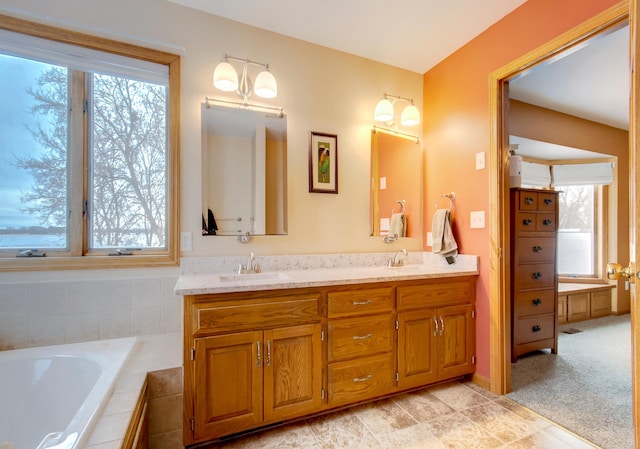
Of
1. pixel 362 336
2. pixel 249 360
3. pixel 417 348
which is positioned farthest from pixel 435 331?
pixel 249 360

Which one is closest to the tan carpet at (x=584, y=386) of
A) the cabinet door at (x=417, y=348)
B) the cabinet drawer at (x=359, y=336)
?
the cabinet door at (x=417, y=348)

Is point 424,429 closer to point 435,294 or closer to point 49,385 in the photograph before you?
point 435,294

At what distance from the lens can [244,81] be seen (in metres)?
1.99

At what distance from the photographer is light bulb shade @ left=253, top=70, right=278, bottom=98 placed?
1924 millimetres

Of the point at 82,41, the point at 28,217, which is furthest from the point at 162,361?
the point at 82,41

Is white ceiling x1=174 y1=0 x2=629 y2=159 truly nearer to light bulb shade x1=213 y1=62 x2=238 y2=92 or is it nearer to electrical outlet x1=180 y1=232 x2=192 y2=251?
light bulb shade x1=213 y1=62 x2=238 y2=92

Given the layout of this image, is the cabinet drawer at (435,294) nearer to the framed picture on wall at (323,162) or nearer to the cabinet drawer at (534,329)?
the cabinet drawer at (534,329)

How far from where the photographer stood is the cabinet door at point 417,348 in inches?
73.5

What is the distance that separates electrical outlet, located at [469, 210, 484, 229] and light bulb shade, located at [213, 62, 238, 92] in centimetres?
191

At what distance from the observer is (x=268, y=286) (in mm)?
1528

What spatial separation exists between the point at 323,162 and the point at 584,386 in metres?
2.45

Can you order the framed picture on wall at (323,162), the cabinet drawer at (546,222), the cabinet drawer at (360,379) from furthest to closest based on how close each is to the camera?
the cabinet drawer at (546,222) → the framed picture on wall at (323,162) → the cabinet drawer at (360,379)

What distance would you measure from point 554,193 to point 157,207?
3.32 metres

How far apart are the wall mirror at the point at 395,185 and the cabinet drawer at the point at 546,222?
3.48 feet
